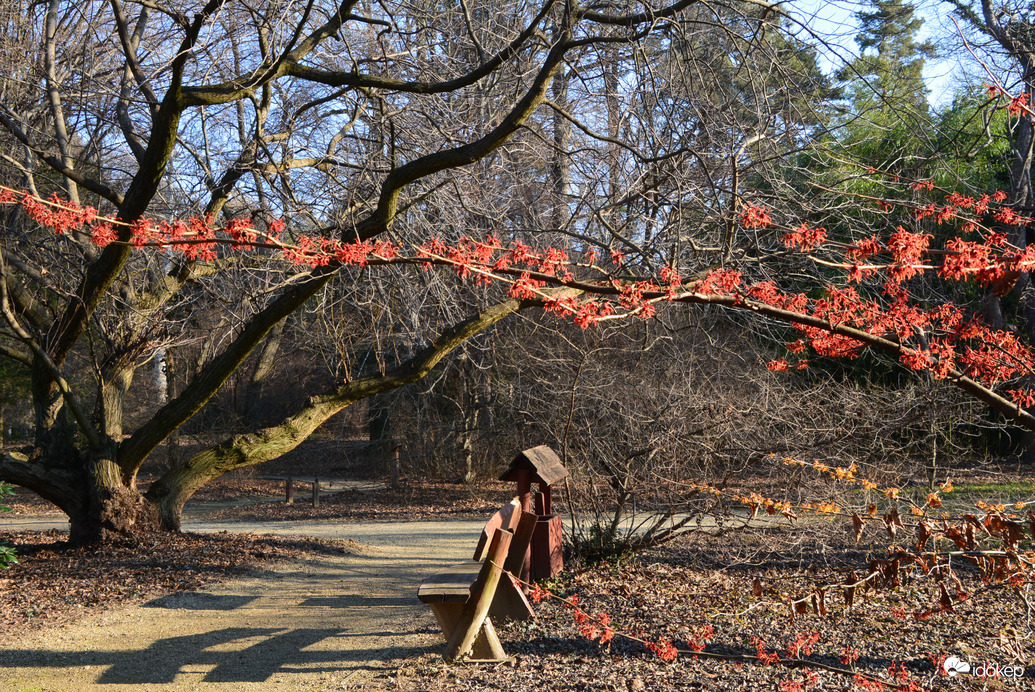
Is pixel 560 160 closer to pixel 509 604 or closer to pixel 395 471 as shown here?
pixel 509 604

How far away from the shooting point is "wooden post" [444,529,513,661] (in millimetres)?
5047

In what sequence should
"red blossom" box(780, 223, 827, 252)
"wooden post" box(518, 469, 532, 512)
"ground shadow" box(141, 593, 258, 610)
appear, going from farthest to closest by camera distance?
1. "ground shadow" box(141, 593, 258, 610)
2. "wooden post" box(518, 469, 532, 512)
3. "red blossom" box(780, 223, 827, 252)

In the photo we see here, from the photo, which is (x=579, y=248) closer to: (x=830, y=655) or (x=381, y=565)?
(x=381, y=565)

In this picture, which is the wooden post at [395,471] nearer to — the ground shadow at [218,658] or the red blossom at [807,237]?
the ground shadow at [218,658]

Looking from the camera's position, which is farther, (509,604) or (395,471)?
(395,471)

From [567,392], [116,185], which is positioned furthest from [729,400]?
[116,185]

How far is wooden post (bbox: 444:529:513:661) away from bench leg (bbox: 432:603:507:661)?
65 millimetres

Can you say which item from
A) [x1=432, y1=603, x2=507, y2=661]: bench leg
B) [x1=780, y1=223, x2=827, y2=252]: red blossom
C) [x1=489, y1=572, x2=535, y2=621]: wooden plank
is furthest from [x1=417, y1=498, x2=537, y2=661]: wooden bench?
[x1=780, y1=223, x2=827, y2=252]: red blossom

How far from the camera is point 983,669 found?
16.2ft

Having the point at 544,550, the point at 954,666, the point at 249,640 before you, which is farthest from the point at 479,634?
the point at 954,666

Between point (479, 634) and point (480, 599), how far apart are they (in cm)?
34

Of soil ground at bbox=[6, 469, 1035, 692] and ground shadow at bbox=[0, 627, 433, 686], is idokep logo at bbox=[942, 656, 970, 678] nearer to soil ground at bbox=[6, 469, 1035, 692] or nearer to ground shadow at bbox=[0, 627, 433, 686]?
soil ground at bbox=[6, 469, 1035, 692]

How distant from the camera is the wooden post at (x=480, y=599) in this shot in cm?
505

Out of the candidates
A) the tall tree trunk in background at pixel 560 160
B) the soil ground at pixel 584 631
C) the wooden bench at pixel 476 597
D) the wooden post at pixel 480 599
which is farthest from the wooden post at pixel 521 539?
the tall tree trunk in background at pixel 560 160
